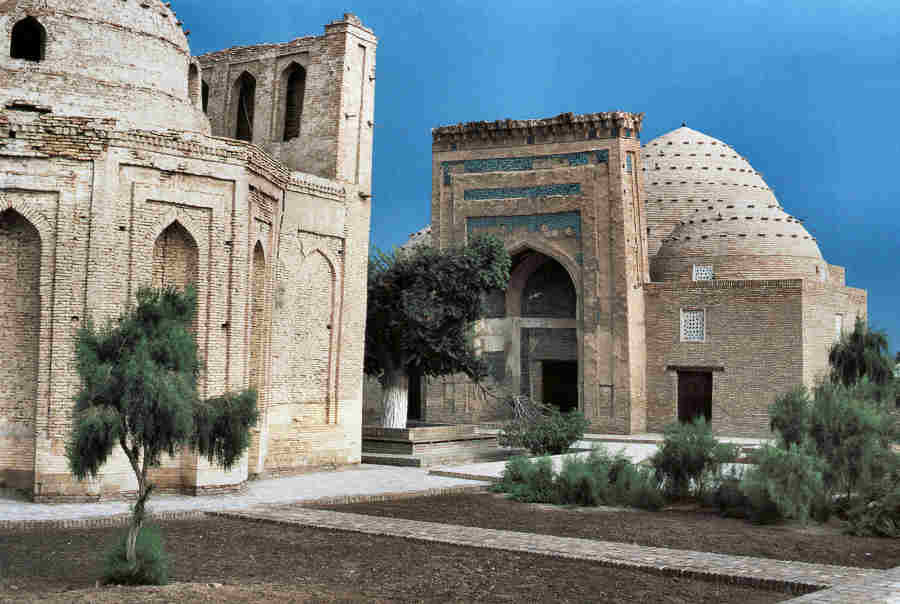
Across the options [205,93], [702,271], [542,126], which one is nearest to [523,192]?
[542,126]

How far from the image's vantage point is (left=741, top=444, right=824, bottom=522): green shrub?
1195 centimetres

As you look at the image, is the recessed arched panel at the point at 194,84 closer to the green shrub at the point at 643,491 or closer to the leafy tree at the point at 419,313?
the leafy tree at the point at 419,313

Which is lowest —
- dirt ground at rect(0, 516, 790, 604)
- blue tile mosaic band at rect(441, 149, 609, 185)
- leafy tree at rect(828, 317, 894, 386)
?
dirt ground at rect(0, 516, 790, 604)

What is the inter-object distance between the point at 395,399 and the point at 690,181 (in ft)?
55.9

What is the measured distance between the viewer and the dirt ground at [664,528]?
33.0ft

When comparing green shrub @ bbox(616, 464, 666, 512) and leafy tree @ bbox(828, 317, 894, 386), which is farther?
leafy tree @ bbox(828, 317, 894, 386)

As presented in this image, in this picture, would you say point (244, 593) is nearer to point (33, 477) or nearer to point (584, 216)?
point (33, 477)

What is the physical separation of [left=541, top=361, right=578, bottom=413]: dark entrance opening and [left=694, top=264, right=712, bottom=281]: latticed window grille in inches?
175

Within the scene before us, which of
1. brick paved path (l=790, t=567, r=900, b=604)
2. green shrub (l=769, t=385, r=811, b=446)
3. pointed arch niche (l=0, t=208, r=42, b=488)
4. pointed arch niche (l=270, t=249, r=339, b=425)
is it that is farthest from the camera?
pointed arch niche (l=270, t=249, r=339, b=425)

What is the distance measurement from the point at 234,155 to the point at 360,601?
843 cm

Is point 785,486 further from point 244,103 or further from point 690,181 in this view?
point 690,181

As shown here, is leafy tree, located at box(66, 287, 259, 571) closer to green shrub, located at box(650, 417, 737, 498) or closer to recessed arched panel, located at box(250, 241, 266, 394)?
recessed arched panel, located at box(250, 241, 266, 394)

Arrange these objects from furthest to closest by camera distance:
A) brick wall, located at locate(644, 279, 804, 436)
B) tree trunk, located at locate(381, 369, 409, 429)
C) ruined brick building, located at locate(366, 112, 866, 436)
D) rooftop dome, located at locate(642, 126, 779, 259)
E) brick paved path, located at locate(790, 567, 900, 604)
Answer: rooftop dome, located at locate(642, 126, 779, 259)
ruined brick building, located at locate(366, 112, 866, 436)
brick wall, located at locate(644, 279, 804, 436)
tree trunk, located at locate(381, 369, 409, 429)
brick paved path, located at locate(790, 567, 900, 604)

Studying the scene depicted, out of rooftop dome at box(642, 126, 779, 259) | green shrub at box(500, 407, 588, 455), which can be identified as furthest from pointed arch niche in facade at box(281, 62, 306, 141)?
rooftop dome at box(642, 126, 779, 259)
